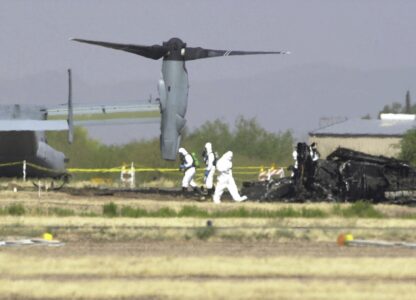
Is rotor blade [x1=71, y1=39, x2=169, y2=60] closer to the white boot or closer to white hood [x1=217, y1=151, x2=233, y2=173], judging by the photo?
the white boot

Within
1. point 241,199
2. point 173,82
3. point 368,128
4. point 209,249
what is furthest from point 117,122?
point 368,128

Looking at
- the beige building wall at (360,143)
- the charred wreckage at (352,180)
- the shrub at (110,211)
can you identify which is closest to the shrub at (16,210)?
the shrub at (110,211)

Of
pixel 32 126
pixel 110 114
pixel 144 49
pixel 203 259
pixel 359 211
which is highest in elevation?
pixel 144 49

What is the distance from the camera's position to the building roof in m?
95.0

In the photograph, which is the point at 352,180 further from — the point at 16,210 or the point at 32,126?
the point at 32,126

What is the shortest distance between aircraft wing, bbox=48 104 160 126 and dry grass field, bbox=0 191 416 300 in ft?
59.7

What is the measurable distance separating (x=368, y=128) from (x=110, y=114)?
156 feet

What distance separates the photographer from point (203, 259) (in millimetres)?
21156

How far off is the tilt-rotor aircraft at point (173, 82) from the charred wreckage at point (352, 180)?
739cm

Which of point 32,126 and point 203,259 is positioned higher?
point 32,126

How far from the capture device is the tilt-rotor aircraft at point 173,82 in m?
46.1

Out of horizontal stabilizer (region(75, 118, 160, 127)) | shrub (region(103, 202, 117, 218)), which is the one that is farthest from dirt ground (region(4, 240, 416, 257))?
horizontal stabilizer (region(75, 118, 160, 127))

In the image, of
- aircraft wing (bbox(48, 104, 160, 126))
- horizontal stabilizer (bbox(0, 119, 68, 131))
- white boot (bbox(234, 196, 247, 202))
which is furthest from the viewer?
aircraft wing (bbox(48, 104, 160, 126))

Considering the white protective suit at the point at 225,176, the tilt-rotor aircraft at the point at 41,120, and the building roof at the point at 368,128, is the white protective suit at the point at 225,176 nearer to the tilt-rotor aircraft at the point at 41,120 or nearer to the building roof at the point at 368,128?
the tilt-rotor aircraft at the point at 41,120
